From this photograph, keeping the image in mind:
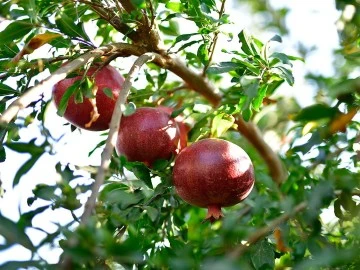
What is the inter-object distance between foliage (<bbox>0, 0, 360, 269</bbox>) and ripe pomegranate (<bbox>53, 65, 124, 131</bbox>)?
5cm

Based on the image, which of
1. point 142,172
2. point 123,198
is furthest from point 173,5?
point 123,198

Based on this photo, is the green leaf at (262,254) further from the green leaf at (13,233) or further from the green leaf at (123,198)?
the green leaf at (13,233)

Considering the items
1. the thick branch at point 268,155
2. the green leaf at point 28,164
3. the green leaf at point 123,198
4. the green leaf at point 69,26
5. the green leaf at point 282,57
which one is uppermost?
the green leaf at point 69,26

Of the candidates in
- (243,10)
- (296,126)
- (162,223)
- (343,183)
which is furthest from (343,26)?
(243,10)

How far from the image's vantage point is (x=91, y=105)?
1.35 meters

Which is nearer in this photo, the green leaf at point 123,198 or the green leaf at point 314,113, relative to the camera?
the green leaf at point 314,113

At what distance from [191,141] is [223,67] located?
223 millimetres

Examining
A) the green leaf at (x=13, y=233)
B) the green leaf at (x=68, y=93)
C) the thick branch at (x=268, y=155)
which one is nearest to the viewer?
the green leaf at (x=13, y=233)

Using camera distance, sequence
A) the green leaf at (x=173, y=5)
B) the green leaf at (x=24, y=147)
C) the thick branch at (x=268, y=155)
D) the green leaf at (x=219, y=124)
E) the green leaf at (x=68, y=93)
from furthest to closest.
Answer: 1. the thick branch at (x=268, y=155)
2. the green leaf at (x=173, y=5)
3. the green leaf at (x=219, y=124)
4. the green leaf at (x=68, y=93)
5. the green leaf at (x=24, y=147)

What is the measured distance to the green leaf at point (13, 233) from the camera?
2.21ft

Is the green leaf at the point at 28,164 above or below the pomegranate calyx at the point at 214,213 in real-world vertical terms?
above

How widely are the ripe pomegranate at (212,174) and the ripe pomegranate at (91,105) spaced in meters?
0.20

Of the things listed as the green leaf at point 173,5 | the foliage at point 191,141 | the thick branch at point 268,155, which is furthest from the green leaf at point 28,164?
the thick branch at point 268,155

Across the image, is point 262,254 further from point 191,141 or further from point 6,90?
point 6,90
